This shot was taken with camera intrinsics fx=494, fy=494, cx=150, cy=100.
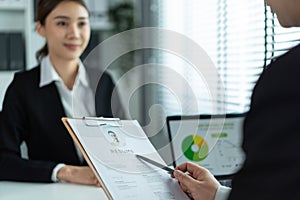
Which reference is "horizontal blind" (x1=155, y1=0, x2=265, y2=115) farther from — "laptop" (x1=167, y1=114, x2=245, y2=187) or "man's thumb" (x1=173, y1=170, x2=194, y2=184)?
"man's thumb" (x1=173, y1=170, x2=194, y2=184)

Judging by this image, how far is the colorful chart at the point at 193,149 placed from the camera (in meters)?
1.64

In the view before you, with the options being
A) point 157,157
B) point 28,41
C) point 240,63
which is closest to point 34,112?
point 157,157

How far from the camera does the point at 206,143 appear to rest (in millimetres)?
1666

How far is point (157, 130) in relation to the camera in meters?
1.71

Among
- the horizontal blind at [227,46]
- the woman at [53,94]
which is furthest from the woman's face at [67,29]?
the horizontal blind at [227,46]

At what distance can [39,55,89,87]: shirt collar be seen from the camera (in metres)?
2.07

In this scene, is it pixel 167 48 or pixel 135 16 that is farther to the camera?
pixel 135 16

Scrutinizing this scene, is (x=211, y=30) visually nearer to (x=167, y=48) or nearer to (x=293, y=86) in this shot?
(x=167, y=48)

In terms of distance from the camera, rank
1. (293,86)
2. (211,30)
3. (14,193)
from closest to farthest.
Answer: (293,86) → (14,193) → (211,30)

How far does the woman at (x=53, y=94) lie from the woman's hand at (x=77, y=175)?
0.26 m

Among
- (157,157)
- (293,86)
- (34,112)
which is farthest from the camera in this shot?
(34,112)

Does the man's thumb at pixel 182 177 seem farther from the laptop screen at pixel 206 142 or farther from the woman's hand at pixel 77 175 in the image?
the woman's hand at pixel 77 175

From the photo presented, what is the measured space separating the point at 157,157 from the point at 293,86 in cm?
84

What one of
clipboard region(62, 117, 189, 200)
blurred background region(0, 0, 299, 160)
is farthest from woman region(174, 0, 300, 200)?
blurred background region(0, 0, 299, 160)
